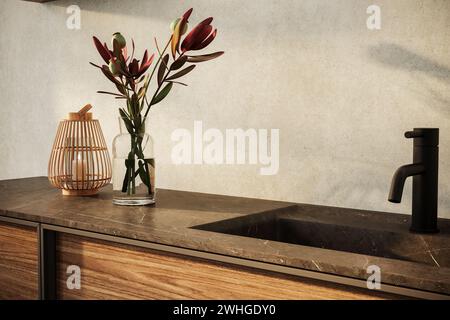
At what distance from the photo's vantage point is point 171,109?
6.66 ft

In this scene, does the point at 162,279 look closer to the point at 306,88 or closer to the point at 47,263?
the point at 47,263

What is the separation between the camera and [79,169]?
6.12 ft

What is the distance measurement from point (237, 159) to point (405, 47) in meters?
0.64

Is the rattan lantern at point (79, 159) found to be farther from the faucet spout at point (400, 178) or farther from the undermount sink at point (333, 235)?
the faucet spout at point (400, 178)

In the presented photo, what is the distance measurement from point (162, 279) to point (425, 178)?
2.17 feet

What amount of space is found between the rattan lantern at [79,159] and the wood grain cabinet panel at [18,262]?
30cm

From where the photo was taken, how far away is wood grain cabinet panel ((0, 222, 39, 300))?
1523mm

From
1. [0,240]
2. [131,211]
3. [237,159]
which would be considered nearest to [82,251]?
[131,211]

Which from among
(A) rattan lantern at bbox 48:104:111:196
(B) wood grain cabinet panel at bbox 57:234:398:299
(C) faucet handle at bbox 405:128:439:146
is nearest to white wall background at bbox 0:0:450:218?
(C) faucet handle at bbox 405:128:439:146

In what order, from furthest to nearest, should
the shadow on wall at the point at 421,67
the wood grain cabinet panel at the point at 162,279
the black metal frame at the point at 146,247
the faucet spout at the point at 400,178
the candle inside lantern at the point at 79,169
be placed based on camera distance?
1. the candle inside lantern at the point at 79,169
2. the shadow on wall at the point at 421,67
3. the faucet spout at the point at 400,178
4. the wood grain cabinet panel at the point at 162,279
5. the black metal frame at the point at 146,247

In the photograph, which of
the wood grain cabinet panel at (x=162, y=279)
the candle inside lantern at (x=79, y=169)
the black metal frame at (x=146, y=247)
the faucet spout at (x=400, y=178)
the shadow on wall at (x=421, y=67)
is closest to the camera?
the black metal frame at (x=146, y=247)

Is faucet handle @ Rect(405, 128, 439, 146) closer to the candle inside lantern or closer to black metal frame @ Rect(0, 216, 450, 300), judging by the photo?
black metal frame @ Rect(0, 216, 450, 300)

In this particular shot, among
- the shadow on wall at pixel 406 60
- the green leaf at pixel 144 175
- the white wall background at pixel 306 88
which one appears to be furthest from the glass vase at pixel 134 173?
the shadow on wall at pixel 406 60

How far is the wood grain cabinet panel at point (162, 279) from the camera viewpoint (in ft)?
3.52
